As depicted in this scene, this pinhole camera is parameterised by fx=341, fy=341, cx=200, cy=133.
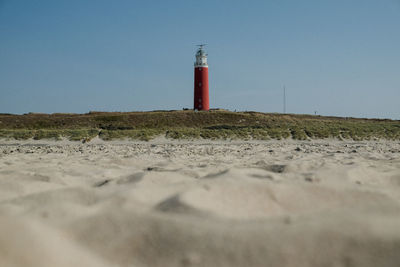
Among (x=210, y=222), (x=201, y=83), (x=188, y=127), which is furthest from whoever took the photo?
(x=201, y=83)

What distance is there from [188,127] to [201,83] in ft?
46.5

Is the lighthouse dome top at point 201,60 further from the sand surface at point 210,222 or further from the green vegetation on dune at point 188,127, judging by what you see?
the sand surface at point 210,222

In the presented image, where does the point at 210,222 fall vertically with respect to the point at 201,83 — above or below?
below

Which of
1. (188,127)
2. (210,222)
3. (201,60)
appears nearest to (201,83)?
(201,60)

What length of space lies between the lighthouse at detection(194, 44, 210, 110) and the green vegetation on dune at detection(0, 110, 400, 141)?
32.7 ft

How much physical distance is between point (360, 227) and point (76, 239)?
63.5 inches

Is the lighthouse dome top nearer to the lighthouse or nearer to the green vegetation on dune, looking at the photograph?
the lighthouse

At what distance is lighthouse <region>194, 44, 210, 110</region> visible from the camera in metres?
35.1

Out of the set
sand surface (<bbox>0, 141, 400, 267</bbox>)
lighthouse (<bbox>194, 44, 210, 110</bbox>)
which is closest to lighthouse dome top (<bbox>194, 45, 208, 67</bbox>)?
lighthouse (<bbox>194, 44, 210, 110</bbox>)

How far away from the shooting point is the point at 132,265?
69.3 inches

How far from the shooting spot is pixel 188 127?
2214 cm

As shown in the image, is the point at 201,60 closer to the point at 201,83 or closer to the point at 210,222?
the point at 201,83

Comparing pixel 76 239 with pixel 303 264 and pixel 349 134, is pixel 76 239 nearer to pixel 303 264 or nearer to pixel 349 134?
pixel 303 264

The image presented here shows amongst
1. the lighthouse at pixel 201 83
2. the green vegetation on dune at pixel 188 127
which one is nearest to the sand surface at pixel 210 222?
the green vegetation on dune at pixel 188 127
